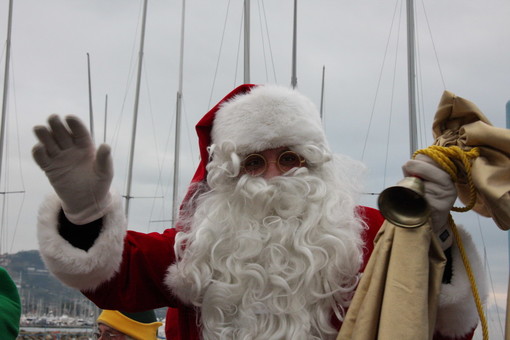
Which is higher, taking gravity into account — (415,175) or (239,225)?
(415,175)

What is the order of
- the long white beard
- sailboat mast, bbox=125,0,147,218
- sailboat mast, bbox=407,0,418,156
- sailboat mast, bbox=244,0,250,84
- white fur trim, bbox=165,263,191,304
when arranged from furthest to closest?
sailboat mast, bbox=125,0,147,218
sailboat mast, bbox=244,0,250,84
sailboat mast, bbox=407,0,418,156
white fur trim, bbox=165,263,191,304
the long white beard

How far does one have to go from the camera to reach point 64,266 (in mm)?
2254

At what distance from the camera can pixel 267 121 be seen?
2.71 metres

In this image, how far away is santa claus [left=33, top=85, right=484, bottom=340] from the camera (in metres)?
2.15

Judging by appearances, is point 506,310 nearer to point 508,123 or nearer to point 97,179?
point 97,179

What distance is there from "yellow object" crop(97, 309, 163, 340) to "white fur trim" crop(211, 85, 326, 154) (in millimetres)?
2665

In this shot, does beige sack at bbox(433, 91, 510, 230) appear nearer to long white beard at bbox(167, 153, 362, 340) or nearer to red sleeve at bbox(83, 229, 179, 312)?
long white beard at bbox(167, 153, 362, 340)

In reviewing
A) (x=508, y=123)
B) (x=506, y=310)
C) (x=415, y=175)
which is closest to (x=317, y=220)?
(x=415, y=175)

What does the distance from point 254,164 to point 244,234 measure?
0.36m

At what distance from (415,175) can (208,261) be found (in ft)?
3.27

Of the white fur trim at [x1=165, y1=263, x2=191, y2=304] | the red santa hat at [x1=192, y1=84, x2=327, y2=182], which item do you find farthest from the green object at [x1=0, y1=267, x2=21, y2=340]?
the red santa hat at [x1=192, y1=84, x2=327, y2=182]

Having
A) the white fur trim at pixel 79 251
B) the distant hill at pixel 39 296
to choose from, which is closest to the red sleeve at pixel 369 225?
the white fur trim at pixel 79 251

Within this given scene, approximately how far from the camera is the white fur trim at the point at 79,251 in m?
2.25

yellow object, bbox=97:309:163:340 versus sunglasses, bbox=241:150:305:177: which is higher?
sunglasses, bbox=241:150:305:177
